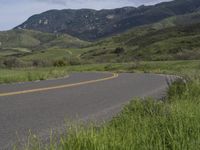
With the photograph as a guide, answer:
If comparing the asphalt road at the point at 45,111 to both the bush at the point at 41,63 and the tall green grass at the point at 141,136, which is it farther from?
the bush at the point at 41,63

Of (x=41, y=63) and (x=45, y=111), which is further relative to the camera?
(x=41, y=63)

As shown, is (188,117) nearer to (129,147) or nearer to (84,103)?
(129,147)

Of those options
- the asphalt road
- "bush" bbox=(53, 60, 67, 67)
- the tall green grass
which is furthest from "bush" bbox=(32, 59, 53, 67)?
the tall green grass

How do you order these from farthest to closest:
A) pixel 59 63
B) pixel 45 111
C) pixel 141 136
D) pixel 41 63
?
pixel 59 63
pixel 41 63
pixel 45 111
pixel 141 136

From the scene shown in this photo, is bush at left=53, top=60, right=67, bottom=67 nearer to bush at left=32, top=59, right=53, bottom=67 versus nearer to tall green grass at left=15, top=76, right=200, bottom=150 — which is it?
bush at left=32, top=59, right=53, bottom=67

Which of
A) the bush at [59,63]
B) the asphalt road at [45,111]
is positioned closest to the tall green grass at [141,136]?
the asphalt road at [45,111]

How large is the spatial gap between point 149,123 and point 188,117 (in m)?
0.51

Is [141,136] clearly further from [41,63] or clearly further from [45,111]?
[41,63]

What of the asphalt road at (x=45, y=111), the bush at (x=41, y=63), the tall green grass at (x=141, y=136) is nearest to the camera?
the tall green grass at (x=141, y=136)

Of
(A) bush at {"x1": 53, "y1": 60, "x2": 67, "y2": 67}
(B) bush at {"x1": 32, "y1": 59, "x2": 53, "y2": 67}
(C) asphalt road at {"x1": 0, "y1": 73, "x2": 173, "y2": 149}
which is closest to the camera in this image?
(C) asphalt road at {"x1": 0, "y1": 73, "x2": 173, "y2": 149}

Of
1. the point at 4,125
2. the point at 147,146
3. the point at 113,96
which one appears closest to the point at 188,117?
the point at 147,146

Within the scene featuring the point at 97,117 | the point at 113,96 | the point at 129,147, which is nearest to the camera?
the point at 129,147

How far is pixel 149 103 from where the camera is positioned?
28.6 feet

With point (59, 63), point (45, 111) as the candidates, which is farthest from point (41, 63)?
point (45, 111)
